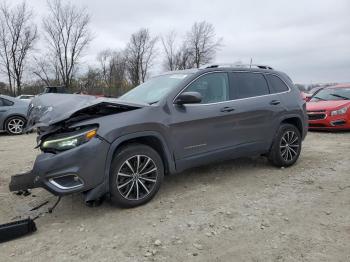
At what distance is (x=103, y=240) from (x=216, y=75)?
289cm

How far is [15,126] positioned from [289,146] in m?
9.21

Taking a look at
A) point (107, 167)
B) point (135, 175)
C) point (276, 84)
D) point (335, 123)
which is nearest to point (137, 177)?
point (135, 175)

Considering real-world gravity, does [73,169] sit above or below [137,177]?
above

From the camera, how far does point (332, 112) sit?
9758mm

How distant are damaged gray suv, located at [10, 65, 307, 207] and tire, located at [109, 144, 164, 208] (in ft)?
0.04

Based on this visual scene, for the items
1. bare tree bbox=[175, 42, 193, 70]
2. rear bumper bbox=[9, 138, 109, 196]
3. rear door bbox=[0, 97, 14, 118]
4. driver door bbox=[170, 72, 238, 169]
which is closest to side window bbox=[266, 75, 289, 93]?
driver door bbox=[170, 72, 238, 169]

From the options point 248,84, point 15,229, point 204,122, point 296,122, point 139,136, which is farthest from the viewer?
point 296,122

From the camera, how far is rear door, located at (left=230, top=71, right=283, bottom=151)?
16.8ft

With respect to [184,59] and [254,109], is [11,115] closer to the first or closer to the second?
[254,109]

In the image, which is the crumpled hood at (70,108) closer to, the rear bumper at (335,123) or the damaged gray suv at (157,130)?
the damaged gray suv at (157,130)

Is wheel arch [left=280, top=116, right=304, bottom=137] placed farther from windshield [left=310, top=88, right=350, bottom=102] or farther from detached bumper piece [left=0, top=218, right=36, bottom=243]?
windshield [left=310, top=88, right=350, bottom=102]

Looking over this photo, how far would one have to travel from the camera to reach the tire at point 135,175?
3.96 metres

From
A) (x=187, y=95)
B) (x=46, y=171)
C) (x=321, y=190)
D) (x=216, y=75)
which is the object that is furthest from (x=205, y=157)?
(x=46, y=171)

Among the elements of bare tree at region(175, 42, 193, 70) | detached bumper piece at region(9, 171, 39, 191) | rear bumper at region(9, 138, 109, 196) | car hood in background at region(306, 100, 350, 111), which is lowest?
detached bumper piece at region(9, 171, 39, 191)
